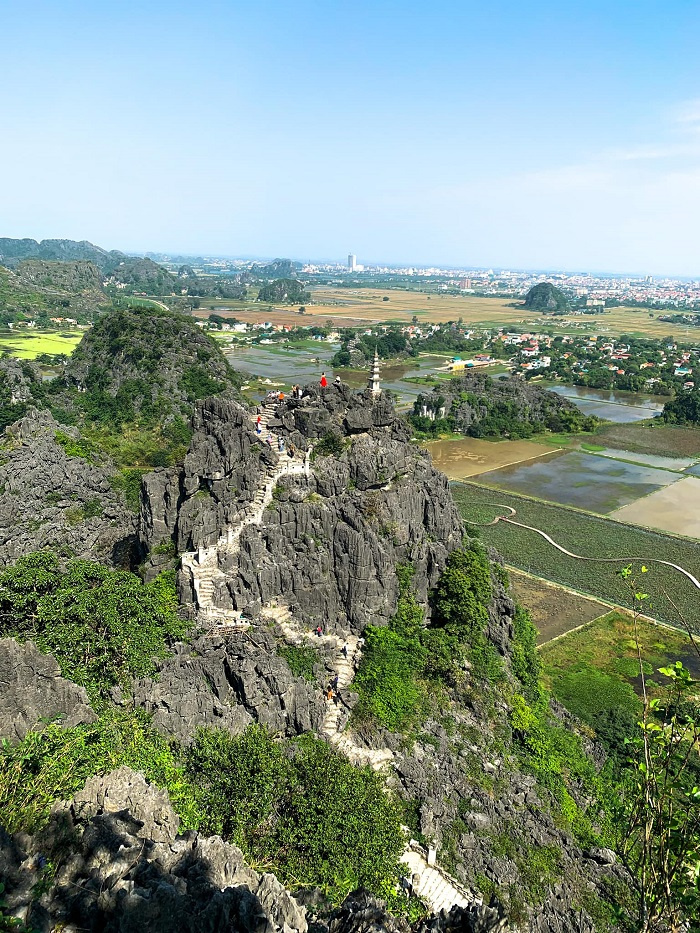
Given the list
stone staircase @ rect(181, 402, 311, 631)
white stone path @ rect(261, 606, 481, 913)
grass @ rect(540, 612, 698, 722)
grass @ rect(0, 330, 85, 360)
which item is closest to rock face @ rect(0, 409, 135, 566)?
stone staircase @ rect(181, 402, 311, 631)

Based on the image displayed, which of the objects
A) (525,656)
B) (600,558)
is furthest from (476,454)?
(525,656)

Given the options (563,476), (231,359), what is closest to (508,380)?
(563,476)

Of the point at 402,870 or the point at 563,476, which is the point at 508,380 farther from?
the point at 402,870

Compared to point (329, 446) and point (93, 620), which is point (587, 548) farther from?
point (93, 620)

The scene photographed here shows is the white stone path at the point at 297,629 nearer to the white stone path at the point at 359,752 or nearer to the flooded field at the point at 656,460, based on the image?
the white stone path at the point at 359,752

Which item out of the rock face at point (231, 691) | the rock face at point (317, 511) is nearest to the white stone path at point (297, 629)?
the rock face at point (317, 511)
